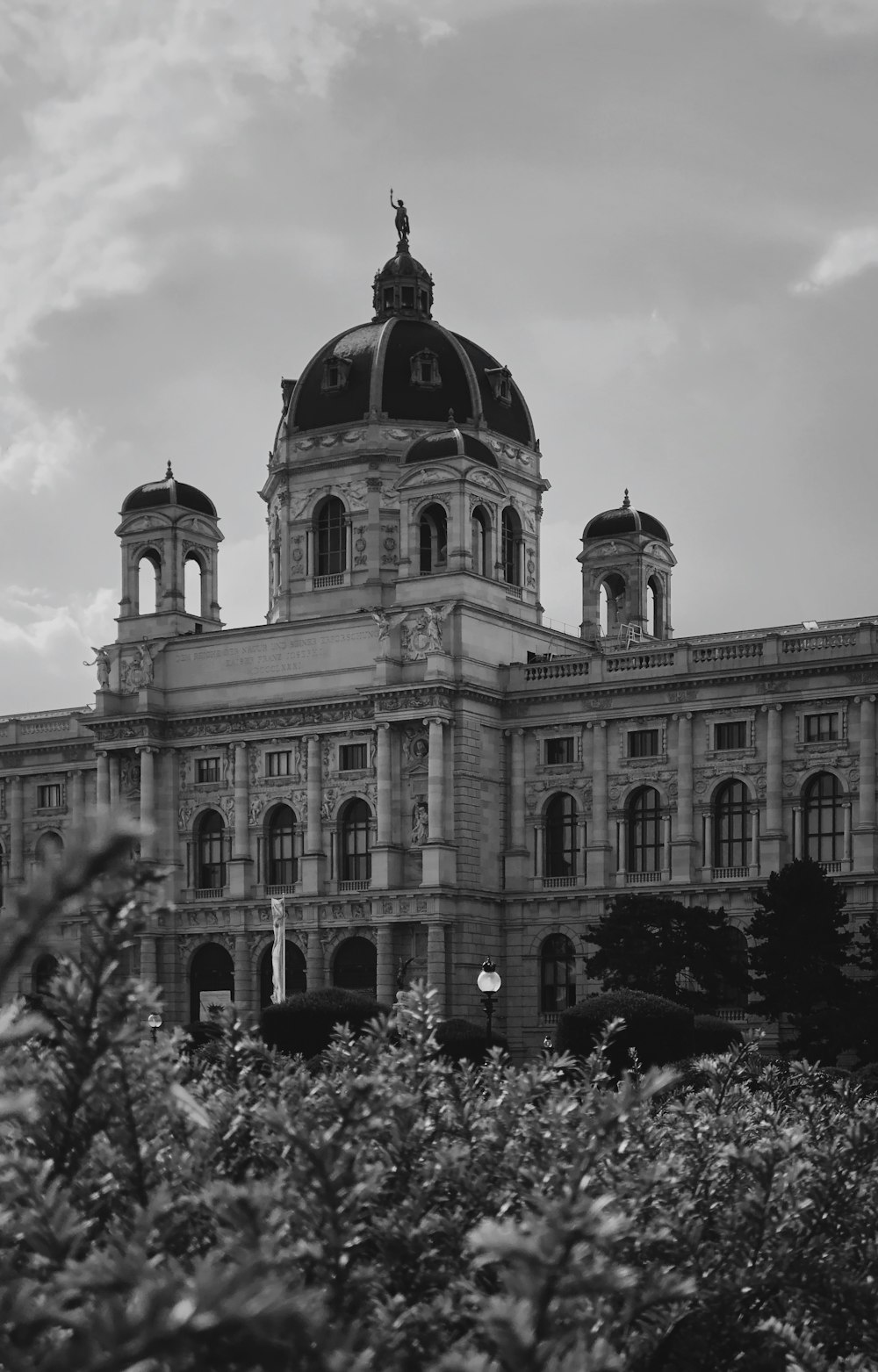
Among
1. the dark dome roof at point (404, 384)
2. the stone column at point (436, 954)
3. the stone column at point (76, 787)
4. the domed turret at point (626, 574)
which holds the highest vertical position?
the dark dome roof at point (404, 384)

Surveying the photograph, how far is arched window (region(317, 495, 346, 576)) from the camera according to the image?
76062mm

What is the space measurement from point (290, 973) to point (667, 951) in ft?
55.0

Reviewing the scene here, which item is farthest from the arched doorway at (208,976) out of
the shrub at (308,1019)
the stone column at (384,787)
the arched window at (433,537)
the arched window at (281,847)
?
the shrub at (308,1019)

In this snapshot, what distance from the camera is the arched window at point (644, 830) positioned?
6512cm

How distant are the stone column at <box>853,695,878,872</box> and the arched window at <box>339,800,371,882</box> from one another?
56.1 ft

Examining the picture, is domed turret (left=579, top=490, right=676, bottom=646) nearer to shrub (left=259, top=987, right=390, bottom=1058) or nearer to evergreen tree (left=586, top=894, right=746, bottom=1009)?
evergreen tree (left=586, top=894, right=746, bottom=1009)

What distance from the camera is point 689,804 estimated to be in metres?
64.0

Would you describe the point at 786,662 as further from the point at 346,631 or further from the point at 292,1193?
the point at 292,1193

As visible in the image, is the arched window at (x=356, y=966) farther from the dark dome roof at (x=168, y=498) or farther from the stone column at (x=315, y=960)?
the dark dome roof at (x=168, y=498)

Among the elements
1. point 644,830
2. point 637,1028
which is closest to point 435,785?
point 644,830

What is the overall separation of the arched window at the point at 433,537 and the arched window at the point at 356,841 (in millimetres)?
8895

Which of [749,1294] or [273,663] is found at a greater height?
[273,663]

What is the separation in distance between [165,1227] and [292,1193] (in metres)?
0.53

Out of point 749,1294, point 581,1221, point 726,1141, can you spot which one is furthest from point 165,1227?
point 726,1141
